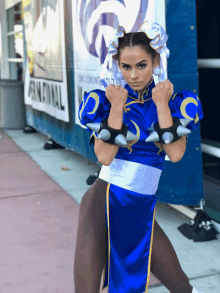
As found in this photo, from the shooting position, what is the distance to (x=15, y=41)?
12.1 meters

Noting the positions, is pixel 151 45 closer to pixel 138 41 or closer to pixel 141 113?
pixel 138 41

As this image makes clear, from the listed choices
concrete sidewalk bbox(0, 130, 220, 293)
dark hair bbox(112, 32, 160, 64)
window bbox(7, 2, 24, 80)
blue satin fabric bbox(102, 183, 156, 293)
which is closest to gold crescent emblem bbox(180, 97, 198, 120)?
dark hair bbox(112, 32, 160, 64)

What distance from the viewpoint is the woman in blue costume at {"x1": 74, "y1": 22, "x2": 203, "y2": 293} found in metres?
1.95

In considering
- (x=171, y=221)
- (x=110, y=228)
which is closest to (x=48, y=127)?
(x=171, y=221)

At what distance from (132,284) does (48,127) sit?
589 cm

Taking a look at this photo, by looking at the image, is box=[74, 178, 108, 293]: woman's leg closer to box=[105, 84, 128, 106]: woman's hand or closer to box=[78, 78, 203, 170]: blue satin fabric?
box=[78, 78, 203, 170]: blue satin fabric

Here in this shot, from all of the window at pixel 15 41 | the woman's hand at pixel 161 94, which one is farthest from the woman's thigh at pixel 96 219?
the window at pixel 15 41

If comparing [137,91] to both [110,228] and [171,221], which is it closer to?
[110,228]

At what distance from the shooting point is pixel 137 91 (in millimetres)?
2072

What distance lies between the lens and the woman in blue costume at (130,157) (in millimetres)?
1948

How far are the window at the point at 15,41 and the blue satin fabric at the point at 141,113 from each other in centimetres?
990

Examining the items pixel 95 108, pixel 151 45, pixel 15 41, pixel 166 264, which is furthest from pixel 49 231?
pixel 15 41

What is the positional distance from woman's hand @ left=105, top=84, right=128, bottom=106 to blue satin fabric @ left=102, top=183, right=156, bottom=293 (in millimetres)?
433

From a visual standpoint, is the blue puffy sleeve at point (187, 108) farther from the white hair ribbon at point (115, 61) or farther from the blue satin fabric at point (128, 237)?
the blue satin fabric at point (128, 237)
